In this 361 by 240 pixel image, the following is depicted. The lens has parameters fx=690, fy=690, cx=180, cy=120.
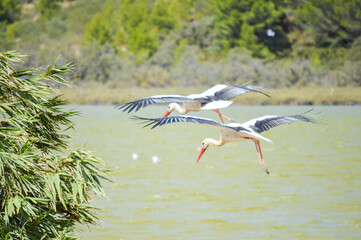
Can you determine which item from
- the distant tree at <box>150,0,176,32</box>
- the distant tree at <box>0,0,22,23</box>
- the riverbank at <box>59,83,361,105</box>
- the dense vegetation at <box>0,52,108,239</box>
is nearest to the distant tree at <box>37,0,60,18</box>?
the distant tree at <box>0,0,22,23</box>

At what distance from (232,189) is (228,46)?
40184 mm

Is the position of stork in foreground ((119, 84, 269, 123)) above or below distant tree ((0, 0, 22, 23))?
below

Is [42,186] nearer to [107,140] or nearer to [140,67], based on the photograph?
[107,140]

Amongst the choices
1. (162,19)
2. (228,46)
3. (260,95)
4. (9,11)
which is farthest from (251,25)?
(9,11)

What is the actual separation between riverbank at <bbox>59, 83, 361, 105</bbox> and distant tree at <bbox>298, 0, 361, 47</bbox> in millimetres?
11550

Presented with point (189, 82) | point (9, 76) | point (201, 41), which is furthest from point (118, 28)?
point (9, 76)

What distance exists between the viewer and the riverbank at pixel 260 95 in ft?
127

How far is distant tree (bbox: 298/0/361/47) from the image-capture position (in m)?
52.2

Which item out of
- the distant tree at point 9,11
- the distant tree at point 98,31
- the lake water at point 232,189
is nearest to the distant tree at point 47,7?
the distant tree at point 9,11

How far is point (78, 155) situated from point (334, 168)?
1448 centimetres

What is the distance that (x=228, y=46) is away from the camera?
55.7m

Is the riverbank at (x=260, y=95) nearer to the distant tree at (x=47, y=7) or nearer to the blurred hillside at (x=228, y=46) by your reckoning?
the blurred hillside at (x=228, y=46)

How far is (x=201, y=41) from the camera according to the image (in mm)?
61125

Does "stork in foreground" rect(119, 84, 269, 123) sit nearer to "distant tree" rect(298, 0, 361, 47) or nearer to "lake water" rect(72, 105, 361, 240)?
"lake water" rect(72, 105, 361, 240)
